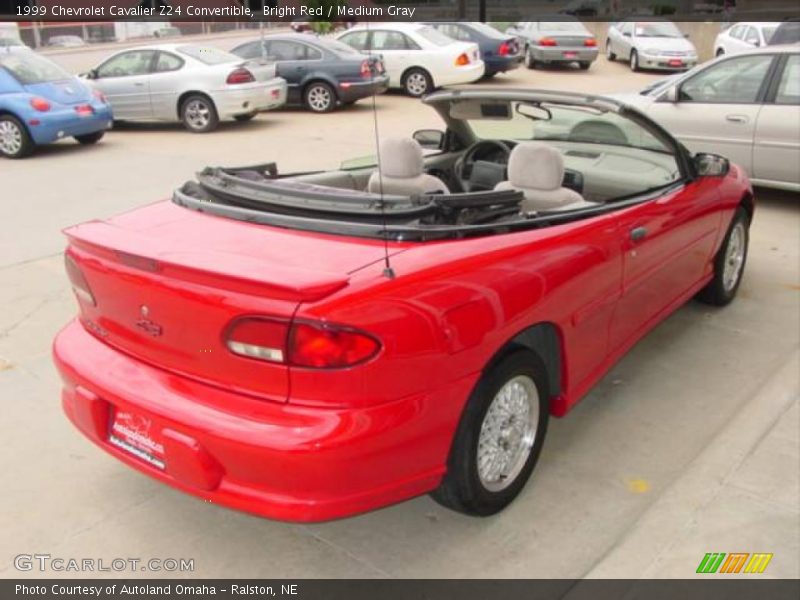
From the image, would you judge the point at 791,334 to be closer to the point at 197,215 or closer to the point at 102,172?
the point at 197,215

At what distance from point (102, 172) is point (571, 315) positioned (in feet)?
26.6

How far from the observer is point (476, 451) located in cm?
263

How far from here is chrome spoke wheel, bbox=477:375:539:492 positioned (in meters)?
2.74

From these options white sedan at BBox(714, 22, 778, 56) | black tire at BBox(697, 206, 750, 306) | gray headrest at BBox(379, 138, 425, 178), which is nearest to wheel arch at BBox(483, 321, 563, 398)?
gray headrest at BBox(379, 138, 425, 178)

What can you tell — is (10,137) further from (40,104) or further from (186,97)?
(186,97)

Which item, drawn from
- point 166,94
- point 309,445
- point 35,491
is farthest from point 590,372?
point 166,94

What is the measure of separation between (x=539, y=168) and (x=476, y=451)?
1.35 m

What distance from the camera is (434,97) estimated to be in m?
4.29

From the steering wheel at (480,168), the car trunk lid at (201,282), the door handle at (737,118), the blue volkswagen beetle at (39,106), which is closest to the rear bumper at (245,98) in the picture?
the blue volkswagen beetle at (39,106)

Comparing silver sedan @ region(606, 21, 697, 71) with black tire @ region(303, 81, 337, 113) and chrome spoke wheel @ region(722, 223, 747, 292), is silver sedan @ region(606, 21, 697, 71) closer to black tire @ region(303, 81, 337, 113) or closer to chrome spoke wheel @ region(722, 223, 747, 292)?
black tire @ region(303, 81, 337, 113)

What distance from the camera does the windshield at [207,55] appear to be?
501 inches

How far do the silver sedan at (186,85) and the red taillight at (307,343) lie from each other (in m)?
10.9

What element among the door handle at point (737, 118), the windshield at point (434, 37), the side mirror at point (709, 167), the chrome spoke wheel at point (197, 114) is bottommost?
the chrome spoke wheel at point (197, 114)

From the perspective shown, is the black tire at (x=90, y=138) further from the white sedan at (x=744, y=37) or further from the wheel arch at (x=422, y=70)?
the white sedan at (x=744, y=37)
